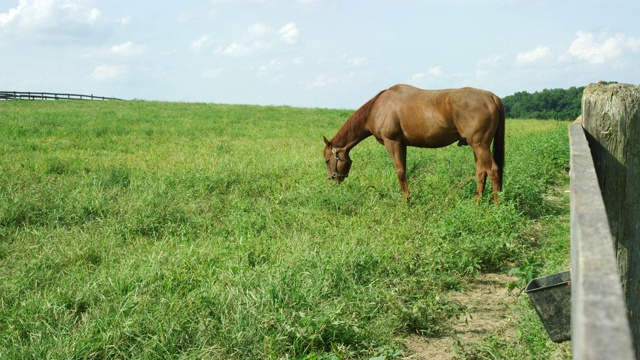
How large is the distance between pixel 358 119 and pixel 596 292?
29.5ft

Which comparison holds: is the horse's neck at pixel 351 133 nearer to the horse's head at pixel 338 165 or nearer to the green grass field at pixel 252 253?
the horse's head at pixel 338 165

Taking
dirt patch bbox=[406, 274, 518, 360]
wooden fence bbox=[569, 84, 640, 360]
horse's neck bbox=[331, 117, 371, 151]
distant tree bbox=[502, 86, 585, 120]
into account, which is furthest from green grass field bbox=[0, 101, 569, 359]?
distant tree bbox=[502, 86, 585, 120]

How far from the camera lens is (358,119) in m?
10.2

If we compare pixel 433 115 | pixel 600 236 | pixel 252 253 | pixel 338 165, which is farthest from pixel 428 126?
pixel 600 236

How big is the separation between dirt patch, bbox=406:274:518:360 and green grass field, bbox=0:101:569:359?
10 cm

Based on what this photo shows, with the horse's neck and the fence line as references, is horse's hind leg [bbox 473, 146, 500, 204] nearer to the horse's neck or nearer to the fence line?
the horse's neck

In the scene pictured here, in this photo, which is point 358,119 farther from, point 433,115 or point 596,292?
point 596,292

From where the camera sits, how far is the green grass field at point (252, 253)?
3.88 meters

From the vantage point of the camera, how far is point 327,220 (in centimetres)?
730

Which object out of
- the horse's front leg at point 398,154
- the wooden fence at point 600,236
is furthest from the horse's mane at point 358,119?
the wooden fence at point 600,236

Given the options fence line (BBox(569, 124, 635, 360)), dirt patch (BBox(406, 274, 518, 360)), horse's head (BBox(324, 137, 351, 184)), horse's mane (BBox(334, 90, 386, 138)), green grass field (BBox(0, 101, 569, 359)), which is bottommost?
dirt patch (BBox(406, 274, 518, 360))

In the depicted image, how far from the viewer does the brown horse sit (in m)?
8.34

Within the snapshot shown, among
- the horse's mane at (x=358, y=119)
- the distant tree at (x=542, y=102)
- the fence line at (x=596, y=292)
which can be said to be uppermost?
the distant tree at (x=542, y=102)

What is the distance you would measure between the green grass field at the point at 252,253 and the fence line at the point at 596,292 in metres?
2.11
